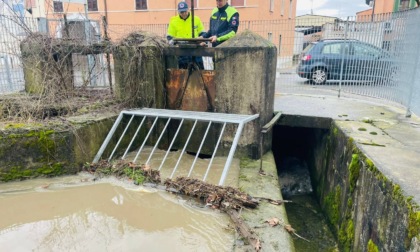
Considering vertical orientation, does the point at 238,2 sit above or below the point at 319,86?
above

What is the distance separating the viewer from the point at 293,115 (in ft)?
18.3

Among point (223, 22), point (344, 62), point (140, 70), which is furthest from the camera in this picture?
point (344, 62)

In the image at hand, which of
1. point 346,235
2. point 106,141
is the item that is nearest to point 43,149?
point 106,141

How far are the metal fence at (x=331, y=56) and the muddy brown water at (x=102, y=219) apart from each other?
283 centimetres

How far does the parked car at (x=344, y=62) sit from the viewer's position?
261 inches

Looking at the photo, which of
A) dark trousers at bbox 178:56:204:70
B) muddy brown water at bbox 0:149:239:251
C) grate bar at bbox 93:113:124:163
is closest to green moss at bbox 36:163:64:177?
muddy brown water at bbox 0:149:239:251

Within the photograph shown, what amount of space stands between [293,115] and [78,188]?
369 centimetres

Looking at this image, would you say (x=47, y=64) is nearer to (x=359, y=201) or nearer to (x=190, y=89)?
(x=190, y=89)

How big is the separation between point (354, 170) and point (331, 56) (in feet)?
17.7

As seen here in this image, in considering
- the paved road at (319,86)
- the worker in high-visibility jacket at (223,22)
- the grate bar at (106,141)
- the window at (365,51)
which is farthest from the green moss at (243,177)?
the window at (365,51)

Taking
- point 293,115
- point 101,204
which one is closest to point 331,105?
point 293,115

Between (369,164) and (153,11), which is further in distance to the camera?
(153,11)

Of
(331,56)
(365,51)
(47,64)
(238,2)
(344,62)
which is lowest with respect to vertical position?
(47,64)

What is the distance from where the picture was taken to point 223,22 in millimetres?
5840
